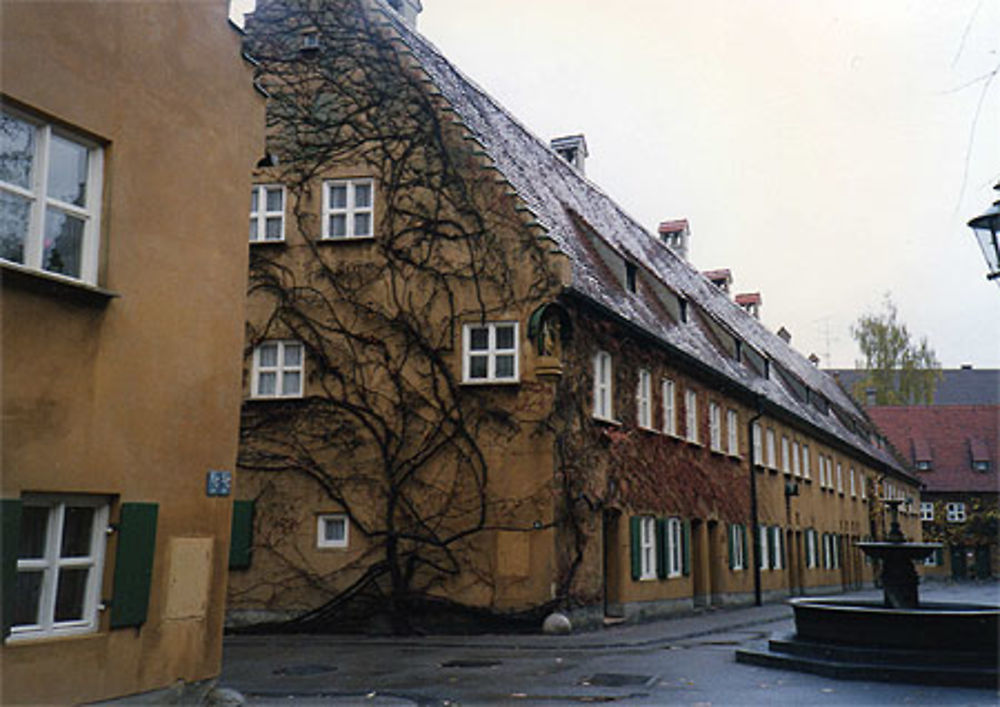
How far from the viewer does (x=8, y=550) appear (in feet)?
26.0

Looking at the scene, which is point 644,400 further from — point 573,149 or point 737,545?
point 573,149

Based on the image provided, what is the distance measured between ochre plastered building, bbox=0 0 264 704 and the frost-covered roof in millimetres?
9571

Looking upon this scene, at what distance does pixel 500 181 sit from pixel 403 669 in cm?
958

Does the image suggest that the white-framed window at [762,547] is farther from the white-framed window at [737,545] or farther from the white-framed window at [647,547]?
the white-framed window at [647,547]

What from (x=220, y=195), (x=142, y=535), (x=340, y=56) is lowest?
(x=142, y=535)

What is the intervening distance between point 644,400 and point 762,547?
411 inches

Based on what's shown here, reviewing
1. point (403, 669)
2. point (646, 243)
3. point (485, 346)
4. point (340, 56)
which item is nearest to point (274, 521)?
point (485, 346)

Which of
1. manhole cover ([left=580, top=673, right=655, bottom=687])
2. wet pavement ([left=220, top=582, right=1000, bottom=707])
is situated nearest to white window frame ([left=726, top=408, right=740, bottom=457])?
wet pavement ([left=220, top=582, right=1000, bottom=707])

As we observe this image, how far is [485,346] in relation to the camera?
19.1 m

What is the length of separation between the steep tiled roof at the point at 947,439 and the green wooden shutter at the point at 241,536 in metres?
56.0

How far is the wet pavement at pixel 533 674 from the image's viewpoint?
35.7ft

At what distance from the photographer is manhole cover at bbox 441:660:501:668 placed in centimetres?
1377

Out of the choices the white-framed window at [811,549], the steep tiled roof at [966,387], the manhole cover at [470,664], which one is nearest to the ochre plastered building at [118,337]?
the manhole cover at [470,664]

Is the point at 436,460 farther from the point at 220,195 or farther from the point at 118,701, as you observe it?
the point at 118,701
